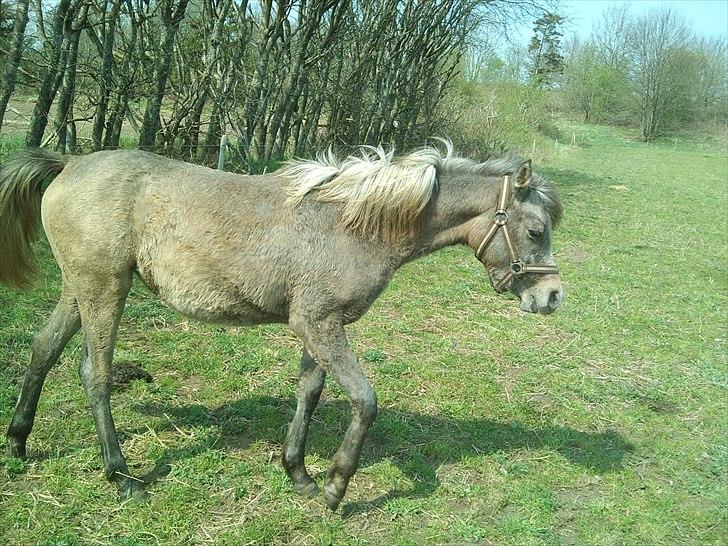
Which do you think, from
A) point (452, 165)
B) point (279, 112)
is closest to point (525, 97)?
point (279, 112)

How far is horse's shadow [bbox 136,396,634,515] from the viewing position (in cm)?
461

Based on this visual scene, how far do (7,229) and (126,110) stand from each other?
5.85 metres

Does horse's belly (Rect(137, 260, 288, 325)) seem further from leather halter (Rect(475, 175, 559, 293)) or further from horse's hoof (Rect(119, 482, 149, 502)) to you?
leather halter (Rect(475, 175, 559, 293))

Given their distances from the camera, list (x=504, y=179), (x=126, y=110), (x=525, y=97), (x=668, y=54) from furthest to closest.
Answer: (x=668, y=54) → (x=525, y=97) → (x=126, y=110) → (x=504, y=179)

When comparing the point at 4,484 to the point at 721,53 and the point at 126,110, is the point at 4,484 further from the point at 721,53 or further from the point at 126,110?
the point at 721,53

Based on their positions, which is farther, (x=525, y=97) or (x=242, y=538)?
(x=525, y=97)

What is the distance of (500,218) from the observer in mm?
4078

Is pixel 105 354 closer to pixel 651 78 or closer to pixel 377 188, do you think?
pixel 377 188

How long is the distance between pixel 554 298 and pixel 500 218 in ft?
2.26

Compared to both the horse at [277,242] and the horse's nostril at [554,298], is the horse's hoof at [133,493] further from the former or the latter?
the horse's nostril at [554,298]

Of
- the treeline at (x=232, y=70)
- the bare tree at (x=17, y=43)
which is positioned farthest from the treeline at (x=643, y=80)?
the bare tree at (x=17, y=43)

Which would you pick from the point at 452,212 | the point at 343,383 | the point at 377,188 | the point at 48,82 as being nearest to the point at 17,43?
the point at 48,82

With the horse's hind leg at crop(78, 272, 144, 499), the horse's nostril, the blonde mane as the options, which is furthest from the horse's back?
the horse's nostril

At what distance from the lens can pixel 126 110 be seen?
9500 mm
